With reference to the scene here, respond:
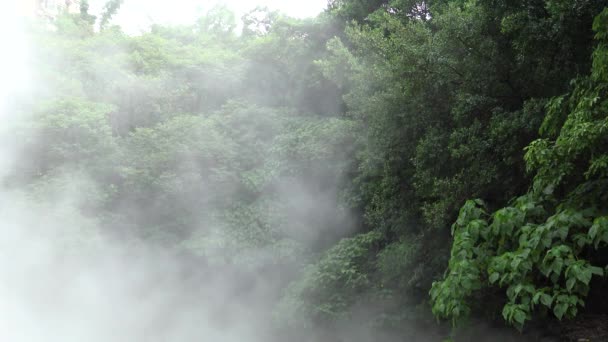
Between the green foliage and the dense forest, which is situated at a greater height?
the dense forest

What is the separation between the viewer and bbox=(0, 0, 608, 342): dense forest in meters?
5.07

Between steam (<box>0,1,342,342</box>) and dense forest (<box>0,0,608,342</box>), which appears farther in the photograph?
steam (<box>0,1,342,342</box>)

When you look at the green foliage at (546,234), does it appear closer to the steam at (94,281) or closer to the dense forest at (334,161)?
the dense forest at (334,161)

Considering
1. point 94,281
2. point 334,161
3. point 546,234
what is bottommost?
point 546,234

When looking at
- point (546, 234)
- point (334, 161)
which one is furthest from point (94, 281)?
point (546, 234)

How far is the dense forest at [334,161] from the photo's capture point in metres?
5.07

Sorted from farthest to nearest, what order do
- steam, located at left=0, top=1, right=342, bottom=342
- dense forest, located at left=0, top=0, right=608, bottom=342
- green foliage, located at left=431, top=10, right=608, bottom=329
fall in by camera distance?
steam, located at left=0, top=1, right=342, bottom=342 → dense forest, located at left=0, top=0, right=608, bottom=342 → green foliage, located at left=431, top=10, right=608, bottom=329

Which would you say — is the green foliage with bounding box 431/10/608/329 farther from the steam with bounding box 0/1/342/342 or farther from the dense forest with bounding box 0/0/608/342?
the steam with bounding box 0/1/342/342

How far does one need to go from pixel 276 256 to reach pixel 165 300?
104 inches

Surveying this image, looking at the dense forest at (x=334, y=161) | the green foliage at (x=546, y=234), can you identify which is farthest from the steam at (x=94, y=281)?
the green foliage at (x=546, y=234)

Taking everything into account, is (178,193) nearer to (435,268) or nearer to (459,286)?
(435,268)

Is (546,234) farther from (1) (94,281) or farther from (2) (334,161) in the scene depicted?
(1) (94,281)

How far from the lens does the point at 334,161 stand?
35.1ft

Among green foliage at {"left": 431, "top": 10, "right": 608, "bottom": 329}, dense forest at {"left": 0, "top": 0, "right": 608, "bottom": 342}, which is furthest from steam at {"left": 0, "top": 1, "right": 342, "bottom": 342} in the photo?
green foliage at {"left": 431, "top": 10, "right": 608, "bottom": 329}
